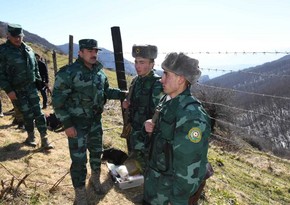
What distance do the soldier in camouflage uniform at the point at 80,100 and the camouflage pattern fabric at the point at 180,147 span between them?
196 cm

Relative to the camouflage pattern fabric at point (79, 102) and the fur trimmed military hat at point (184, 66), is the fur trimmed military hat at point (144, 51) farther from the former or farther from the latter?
the fur trimmed military hat at point (184, 66)

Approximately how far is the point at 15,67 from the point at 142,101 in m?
3.13

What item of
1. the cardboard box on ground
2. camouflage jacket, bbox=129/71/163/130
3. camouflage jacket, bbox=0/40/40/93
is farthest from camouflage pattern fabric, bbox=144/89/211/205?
camouflage jacket, bbox=0/40/40/93

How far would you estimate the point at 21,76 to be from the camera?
Answer: 6145 mm

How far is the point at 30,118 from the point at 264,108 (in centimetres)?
14579

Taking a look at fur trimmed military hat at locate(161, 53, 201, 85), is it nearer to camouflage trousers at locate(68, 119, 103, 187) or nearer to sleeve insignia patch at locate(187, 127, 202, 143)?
sleeve insignia patch at locate(187, 127, 202, 143)

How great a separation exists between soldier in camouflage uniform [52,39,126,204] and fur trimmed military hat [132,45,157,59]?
617 millimetres

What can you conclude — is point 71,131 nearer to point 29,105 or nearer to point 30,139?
point 29,105

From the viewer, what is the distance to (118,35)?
593 cm

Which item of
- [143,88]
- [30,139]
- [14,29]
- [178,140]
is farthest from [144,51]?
[30,139]

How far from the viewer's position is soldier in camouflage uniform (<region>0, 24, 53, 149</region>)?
6035 mm

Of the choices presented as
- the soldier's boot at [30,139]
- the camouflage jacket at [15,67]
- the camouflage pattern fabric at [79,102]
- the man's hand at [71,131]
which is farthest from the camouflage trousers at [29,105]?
the man's hand at [71,131]

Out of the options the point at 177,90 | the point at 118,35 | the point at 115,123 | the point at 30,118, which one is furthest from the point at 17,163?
the point at 115,123

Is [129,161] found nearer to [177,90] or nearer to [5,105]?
[177,90]
